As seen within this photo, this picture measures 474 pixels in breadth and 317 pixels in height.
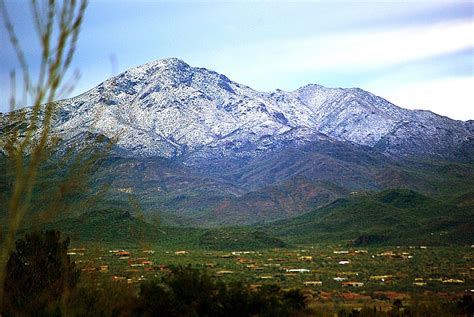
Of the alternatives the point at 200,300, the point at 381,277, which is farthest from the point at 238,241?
the point at 200,300

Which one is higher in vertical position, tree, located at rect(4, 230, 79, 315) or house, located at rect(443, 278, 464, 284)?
tree, located at rect(4, 230, 79, 315)

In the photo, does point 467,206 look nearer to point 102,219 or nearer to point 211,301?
point 102,219

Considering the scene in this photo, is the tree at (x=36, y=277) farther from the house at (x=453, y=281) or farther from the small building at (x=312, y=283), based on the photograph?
the house at (x=453, y=281)

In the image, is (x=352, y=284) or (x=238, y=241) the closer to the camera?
(x=352, y=284)

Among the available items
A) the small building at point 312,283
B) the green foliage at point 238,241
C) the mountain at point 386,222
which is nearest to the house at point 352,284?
the small building at point 312,283

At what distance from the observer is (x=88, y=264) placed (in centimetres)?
907

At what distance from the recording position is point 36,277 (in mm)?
16531

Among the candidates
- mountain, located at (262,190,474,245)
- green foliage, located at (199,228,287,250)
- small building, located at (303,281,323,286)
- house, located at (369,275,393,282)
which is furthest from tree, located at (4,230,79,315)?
mountain, located at (262,190,474,245)

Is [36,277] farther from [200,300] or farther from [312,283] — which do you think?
[312,283]

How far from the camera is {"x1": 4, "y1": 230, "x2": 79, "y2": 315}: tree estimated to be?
1455 centimetres

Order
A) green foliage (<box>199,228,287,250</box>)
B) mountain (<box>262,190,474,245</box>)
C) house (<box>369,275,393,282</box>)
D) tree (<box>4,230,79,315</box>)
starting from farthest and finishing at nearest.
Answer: green foliage (<box>199,228,287,250</box>)
mountain (<box>262,190,474,245</box>)
house (<box>369,275,393,282</box>)
tree (<box>4,230,79,315</box>)

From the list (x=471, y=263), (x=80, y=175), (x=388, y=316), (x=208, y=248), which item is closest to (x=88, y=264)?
(x=80, y=175)

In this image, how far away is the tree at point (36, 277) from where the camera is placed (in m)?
14.6

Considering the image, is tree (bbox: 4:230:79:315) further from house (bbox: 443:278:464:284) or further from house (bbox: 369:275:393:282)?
house (bbox: 443:278:464:284)
